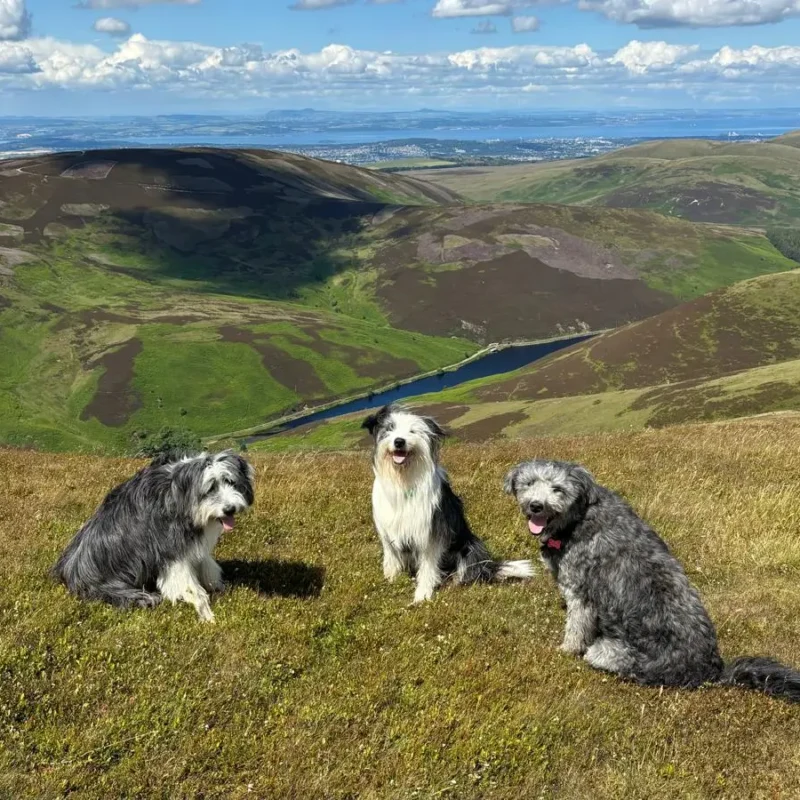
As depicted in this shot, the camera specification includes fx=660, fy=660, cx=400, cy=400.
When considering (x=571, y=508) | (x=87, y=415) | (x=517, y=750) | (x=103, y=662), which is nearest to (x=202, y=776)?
(x=103, y=662)

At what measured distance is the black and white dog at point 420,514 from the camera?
10.1 meters

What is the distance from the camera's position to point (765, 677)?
7965 mm

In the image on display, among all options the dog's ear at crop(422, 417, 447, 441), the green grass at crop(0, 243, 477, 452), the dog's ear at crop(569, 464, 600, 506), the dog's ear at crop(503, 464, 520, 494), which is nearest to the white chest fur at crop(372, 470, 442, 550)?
the dog's ear at crop(422, 417, 447, 441)

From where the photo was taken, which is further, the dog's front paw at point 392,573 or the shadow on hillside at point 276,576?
the dog's front paw at point 392,573

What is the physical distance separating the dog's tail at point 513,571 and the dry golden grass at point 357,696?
24 cm

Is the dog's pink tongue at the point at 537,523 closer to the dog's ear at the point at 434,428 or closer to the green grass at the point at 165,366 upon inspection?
the dog's ear at the point at 434,428

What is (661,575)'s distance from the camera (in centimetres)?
863

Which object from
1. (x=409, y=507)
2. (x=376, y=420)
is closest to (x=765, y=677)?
(x=409, y=507)

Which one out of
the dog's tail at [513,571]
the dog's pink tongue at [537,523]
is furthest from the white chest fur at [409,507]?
the dog's pink tongue at [537,523]

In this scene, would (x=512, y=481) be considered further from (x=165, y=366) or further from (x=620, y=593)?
(x=165, y=366)

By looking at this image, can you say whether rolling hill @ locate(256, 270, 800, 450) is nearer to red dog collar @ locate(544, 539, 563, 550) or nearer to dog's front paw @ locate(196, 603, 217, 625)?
red dog collar @ locate(544, 539, 563, 550)

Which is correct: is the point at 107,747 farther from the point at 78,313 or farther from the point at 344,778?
the point at 78,313

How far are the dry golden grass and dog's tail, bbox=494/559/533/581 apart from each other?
240 mm

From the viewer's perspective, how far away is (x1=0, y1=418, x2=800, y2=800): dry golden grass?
626 cm
